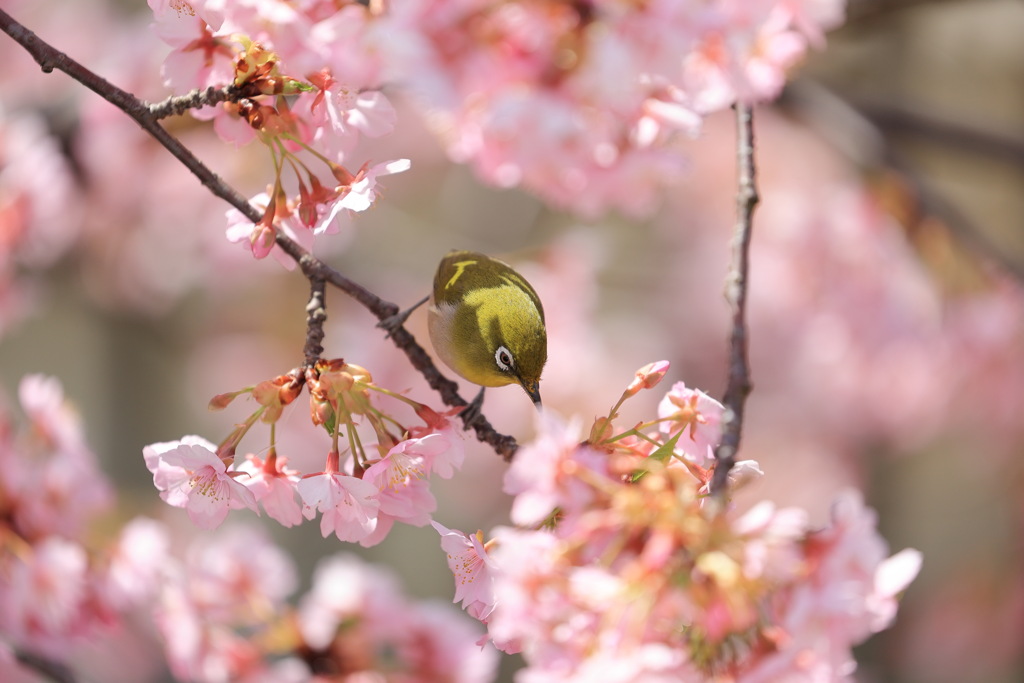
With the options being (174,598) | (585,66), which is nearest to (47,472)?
(174,598)

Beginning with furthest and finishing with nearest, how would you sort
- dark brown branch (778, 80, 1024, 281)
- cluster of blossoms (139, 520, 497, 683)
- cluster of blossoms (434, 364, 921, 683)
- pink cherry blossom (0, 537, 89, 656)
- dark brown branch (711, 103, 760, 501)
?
dark brown branch (778, 80, 1024, 281), cluster of blossoms (139, 520, 497, 683), pink cherry blossom (0, 537, 89, 656), dark brown branch (711, 103, 760, 501), cluster of blossoms (434, 364, 921, 683)

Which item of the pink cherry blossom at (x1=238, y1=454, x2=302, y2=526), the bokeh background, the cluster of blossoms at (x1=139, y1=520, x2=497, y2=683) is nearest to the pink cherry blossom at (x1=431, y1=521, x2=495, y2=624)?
the pink cherry blossom at (x1=238, y1=454, x2=302, y2=526)

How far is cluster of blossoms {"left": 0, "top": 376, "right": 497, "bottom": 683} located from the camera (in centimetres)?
157

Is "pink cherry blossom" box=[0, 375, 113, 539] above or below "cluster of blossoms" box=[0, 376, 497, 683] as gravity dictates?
above

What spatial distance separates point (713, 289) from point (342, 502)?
3.30 m

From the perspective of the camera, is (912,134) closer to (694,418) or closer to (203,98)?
(694,418)

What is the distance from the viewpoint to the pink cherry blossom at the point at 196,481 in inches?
36.0

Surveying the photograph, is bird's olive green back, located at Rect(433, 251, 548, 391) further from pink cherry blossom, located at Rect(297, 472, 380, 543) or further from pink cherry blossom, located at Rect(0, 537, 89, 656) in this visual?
pink cherry blossom, located at Rect(0, 537, 89, 656)

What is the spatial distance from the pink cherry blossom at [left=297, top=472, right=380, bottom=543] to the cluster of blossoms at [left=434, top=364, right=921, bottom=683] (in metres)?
0.20

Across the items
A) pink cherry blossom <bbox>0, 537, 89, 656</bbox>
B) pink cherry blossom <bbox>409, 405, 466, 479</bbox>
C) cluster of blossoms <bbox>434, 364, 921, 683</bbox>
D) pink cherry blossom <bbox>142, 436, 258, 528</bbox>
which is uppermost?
pink cherry blossom <bbox>0, 537, 89, 656</bbox>

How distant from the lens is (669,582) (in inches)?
29.1

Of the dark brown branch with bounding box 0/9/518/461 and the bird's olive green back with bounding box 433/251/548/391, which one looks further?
the bird's olive green back with bounding box 433/251/548/391

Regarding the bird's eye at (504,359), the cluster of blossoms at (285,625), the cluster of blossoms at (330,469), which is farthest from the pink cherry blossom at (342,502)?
the cluster of blossoms at (285,625)

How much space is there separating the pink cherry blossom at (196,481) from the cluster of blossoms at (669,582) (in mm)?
319
